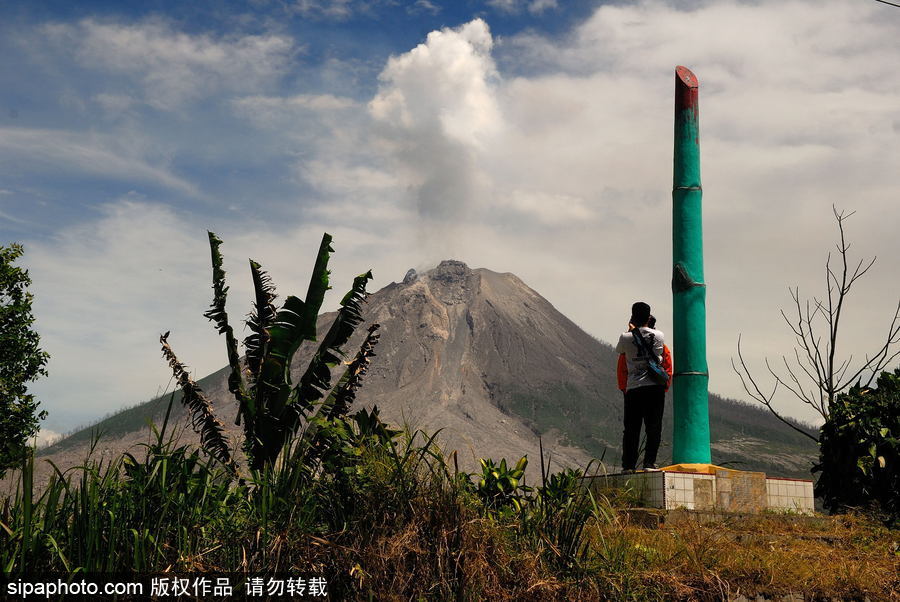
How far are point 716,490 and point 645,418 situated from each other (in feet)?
4.01

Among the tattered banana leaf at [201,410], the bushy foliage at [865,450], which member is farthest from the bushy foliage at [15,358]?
the bushy foliage at [865,450]

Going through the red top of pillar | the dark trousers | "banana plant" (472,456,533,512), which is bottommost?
"banana plant" (472,456,533,512)

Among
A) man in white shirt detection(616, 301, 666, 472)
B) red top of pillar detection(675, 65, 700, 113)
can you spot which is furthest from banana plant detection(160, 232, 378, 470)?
red top of pillar detection(675, 65, 700, 113)

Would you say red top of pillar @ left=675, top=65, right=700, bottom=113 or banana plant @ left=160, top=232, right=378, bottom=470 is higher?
red top of pillar @ left=675, top=65, right=700, bottom=113

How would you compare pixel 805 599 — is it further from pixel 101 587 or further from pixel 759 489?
pixel 101 587

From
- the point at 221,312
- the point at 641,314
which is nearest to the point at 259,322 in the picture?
the point at 221,312

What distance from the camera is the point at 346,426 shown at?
6.26m

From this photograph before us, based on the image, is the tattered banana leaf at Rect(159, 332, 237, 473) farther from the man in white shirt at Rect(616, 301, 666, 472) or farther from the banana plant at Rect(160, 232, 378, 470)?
the man in white shirt at Rect(616, 301, 666, 472)

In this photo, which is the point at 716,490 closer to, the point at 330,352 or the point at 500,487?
the point at 500,487

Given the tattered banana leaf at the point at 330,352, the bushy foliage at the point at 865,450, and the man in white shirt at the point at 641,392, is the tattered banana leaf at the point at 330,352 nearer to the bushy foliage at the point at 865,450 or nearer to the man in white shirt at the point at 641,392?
the man in white shirt at the point at 641,392

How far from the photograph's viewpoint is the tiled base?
29.4ft

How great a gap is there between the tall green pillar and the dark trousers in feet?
4.07

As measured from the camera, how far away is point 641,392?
30.8 feet

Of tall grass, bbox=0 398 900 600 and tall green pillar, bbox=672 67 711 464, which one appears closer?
tall grass, bbox=0 398 900 600
